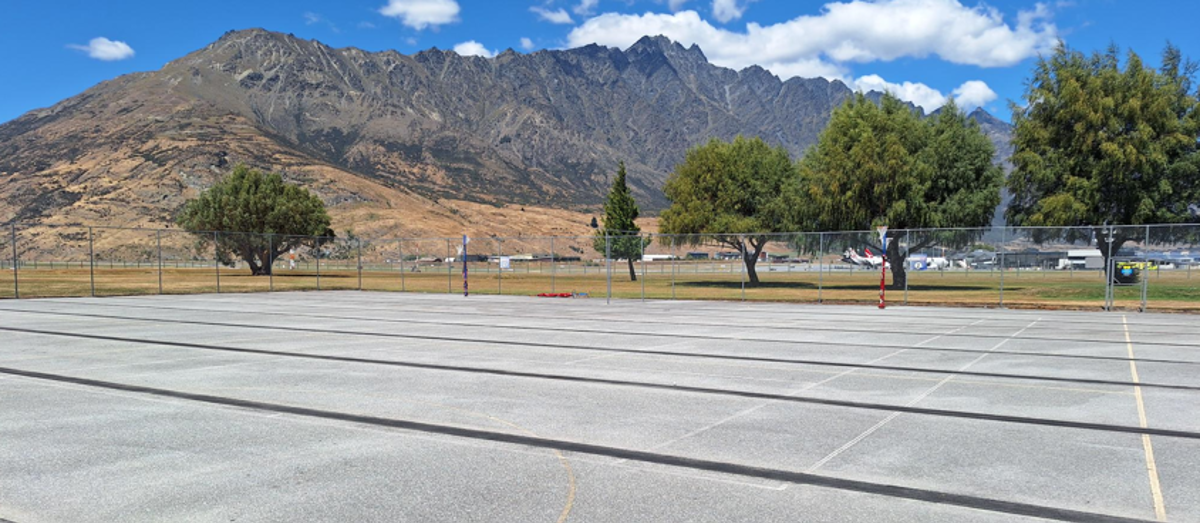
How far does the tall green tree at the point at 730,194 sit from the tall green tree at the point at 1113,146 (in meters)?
15.1

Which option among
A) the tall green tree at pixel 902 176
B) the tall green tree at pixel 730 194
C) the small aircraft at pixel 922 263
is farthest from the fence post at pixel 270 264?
the small aircraft at pixel 922 263

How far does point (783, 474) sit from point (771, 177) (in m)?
49.5

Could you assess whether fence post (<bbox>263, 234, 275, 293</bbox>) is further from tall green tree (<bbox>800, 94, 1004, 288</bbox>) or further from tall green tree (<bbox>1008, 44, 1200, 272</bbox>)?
tall green tree (<bbox>1008, 44, 1200, 272</bbox>)

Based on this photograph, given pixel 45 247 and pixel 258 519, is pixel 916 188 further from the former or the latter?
pixel 45 247

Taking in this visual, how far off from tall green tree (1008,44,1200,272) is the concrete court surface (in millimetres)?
25215

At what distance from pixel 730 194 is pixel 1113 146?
2267 centimetres

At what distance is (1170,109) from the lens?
38.5 meters

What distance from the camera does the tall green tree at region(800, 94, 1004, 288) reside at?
138 ft

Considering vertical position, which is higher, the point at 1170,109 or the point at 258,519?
the point at 1170,109

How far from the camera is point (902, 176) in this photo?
42.2 meters

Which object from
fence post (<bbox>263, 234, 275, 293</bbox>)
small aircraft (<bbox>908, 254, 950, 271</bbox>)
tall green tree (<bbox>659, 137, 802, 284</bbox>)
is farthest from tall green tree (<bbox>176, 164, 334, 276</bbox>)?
small aircraft (<bbox>908, 254, 950, 271</bbox>)

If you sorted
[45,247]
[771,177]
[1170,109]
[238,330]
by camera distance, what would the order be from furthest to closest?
[45,247] → [771,177] → [1170,109] → [238,330]

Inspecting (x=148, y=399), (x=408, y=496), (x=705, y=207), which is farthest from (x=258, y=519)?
(x=705, y=207)

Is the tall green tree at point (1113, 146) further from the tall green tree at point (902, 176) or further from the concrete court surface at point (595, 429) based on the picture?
the concrete court surface at point (595, 429)
